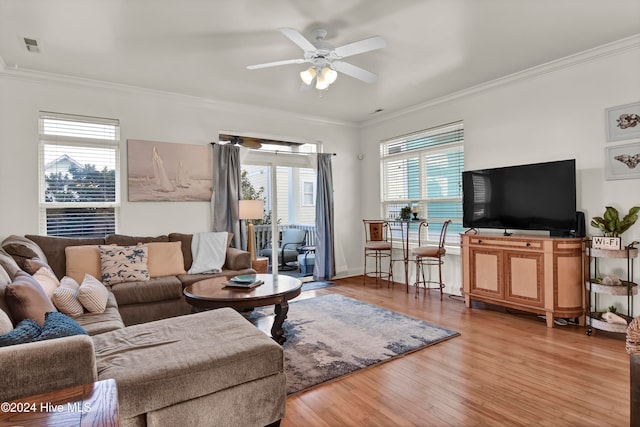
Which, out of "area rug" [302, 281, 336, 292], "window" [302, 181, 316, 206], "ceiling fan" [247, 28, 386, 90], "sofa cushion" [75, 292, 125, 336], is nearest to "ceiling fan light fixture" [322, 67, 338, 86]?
"ceiling fan" [247, 28, 386, 90]

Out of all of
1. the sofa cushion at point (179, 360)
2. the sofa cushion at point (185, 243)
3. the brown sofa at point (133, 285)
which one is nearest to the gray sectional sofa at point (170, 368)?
the sofa cushion at point (179, 360)

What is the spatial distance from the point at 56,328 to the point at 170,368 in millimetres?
588

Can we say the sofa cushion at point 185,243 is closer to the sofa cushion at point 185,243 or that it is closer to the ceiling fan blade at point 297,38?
the sofa cushion at point 185,243

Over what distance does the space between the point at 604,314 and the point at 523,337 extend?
80 centimetres

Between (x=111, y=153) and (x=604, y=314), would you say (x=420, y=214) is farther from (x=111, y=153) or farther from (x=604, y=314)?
(x=111, y=153)

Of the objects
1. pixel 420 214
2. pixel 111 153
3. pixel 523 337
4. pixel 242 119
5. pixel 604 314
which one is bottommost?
pixel 523 337

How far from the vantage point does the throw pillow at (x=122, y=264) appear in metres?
3.63

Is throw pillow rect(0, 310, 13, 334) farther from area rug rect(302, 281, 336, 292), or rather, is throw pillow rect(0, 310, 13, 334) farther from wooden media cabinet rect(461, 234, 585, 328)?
wooden media cabinet rect(461, 234, 585, 328)

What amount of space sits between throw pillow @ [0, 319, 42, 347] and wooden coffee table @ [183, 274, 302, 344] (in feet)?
4.37

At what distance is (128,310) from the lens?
11.2ft

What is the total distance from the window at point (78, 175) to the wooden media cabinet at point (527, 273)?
14.8 feet

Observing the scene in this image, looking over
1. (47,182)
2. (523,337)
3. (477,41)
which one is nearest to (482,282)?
(523,337)

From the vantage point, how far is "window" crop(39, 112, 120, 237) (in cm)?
402

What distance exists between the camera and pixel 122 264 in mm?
3705
